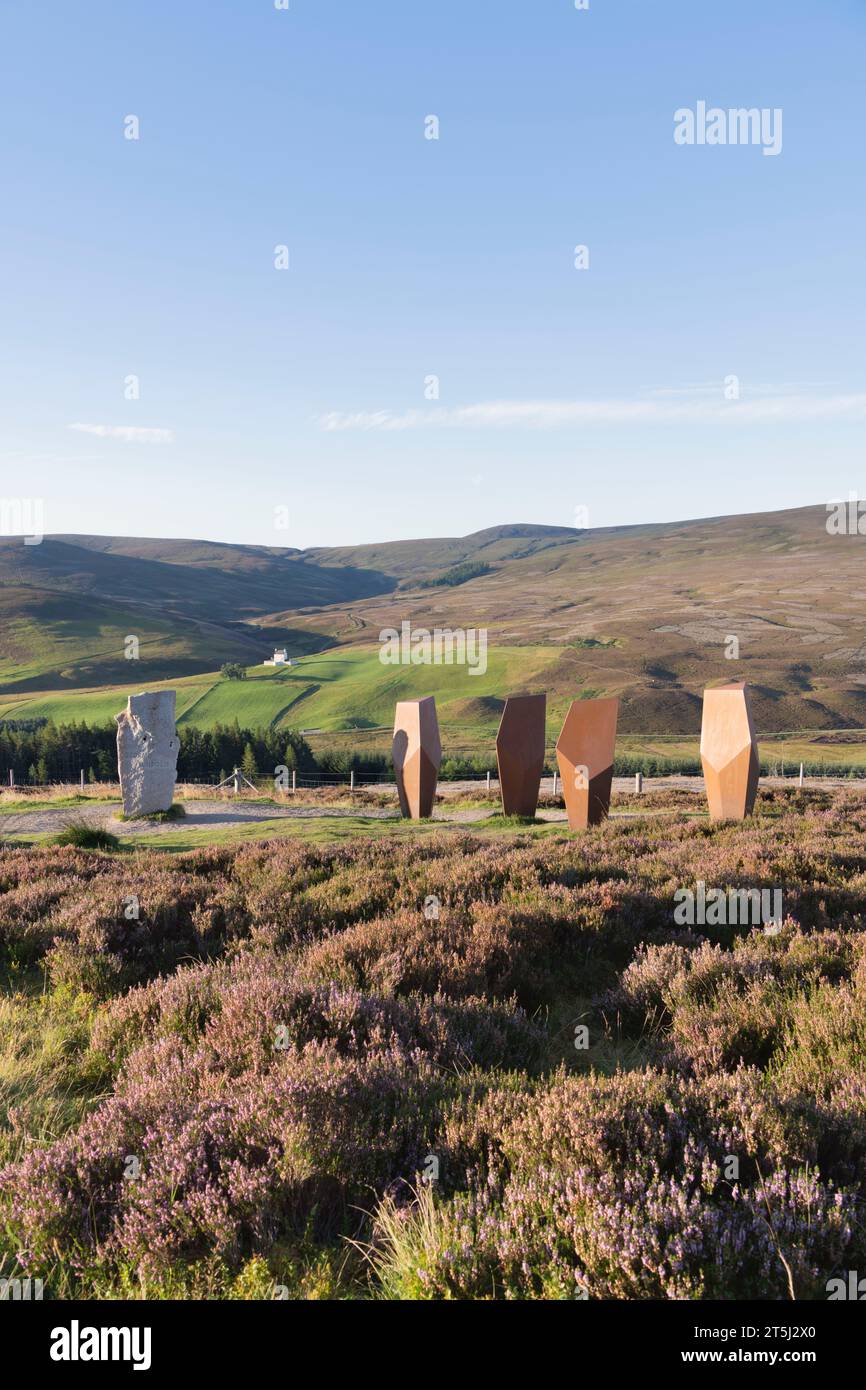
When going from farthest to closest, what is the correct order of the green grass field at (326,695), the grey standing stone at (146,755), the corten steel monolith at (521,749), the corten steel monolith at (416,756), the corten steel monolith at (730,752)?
the green grass field at (326,695), the grey standing stone at (146,755), the corten steel monolith at (416,756), the corten steel monolith at (521,749), the corten steel monolith at (730,752)

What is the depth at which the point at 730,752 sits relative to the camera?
17.8 metres

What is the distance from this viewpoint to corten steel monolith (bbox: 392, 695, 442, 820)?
863 inches

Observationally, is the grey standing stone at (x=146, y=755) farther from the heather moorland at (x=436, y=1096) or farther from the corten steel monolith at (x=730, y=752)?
the heather moorland at (x=436, y=1096)

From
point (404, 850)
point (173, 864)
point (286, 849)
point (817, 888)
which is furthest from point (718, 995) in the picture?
point (173, 864)

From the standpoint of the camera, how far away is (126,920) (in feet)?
22.1

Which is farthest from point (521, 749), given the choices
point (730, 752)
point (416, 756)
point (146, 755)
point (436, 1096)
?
point (436, 1096)

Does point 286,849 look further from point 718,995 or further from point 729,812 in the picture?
point 729,812

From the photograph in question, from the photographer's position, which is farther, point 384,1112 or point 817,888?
point 817,888

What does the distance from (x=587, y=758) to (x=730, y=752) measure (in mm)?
3109

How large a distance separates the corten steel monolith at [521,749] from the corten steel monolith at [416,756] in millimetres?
1918

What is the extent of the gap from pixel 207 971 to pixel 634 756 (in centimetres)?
5936

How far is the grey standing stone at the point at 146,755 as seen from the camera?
22.9 m

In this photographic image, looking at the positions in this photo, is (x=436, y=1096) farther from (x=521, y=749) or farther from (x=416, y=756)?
(x=416, y=756)

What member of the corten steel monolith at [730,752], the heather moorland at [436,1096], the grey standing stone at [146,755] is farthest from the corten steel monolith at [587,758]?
the heather moorland at [436,1096]
